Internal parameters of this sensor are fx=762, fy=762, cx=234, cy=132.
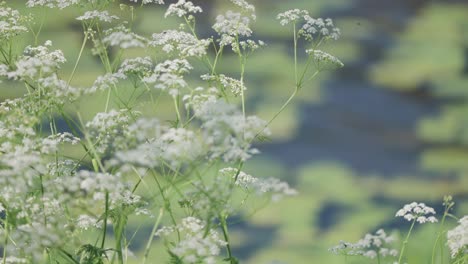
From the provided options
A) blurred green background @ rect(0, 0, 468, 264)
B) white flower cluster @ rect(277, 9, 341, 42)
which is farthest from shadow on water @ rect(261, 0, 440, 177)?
white flower cluster @ rect(277, 9, 341, 42)

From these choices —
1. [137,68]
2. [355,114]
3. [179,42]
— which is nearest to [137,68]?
[137,68]

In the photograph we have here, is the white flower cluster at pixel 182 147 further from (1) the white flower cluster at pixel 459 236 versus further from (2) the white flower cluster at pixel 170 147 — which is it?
(1) the white flower cluster at pixel 459 236

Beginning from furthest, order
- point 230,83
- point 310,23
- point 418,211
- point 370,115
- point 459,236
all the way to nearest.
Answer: point 370,115 → point 310,23 → point 230,83 → point 418,211 → point 459,236

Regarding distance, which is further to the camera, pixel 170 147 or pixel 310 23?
pixel 310 23

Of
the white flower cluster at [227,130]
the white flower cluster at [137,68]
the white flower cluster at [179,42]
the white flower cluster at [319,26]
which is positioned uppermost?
the white flower cluster at [319,26]

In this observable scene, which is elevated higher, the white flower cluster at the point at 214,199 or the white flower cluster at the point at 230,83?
the white flower cluster at the point at 230,83

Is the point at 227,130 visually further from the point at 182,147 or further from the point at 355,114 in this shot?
the point at 355,114

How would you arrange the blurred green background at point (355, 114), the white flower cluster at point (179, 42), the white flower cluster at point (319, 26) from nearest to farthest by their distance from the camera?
the white flower cluster at point (179, 42) → the white flower cluster at point (319, 26) → the blurred green background at point (355, 114)

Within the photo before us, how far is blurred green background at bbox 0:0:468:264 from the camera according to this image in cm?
363

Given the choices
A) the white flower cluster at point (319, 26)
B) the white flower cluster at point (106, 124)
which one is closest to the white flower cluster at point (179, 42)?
the white flower cluster at point (106, 124)

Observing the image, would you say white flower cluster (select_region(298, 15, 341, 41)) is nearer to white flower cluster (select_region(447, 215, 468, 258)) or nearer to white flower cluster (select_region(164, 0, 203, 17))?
white flower cluster (select_region(164, 0, 203, 17))

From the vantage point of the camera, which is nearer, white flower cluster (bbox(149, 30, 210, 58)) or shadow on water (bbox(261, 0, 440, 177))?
white flower cluster (bbox(149, 30, 210, 58))

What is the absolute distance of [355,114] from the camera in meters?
3.68

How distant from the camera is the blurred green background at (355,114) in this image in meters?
3.63
